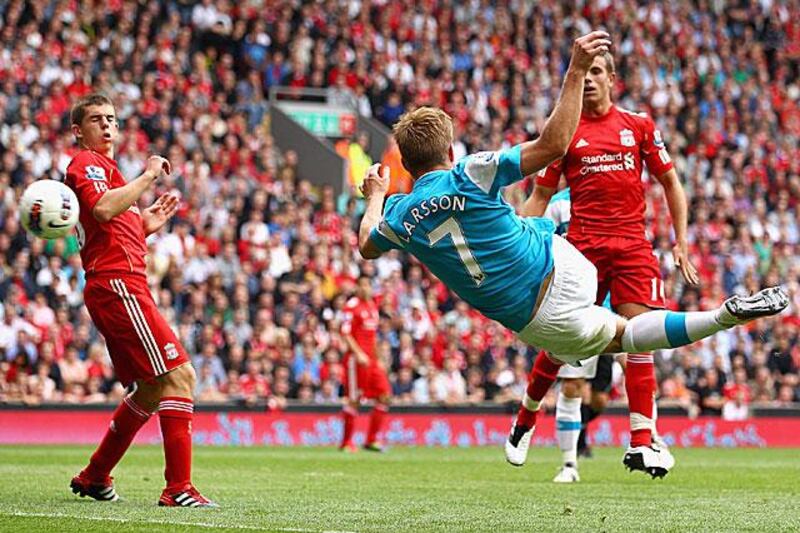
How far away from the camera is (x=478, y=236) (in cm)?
793

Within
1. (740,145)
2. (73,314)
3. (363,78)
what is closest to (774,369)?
(740,145)

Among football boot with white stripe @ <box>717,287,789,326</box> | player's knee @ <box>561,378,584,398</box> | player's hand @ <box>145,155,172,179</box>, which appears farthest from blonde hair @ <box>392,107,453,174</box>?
player's knee @ <box>561,378,584,398</box>

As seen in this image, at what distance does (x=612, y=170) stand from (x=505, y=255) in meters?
3.14

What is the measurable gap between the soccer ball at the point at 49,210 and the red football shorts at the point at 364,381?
10.7 meters

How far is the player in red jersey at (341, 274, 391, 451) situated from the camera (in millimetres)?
19094

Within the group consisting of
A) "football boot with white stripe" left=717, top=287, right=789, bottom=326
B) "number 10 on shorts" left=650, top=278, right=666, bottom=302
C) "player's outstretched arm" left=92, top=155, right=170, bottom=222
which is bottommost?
"football boot with white stripe" left=717, top=287, right=789, bottom=326

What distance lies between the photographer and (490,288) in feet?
26.5

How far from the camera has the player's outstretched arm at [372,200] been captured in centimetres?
857

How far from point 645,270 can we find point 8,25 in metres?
15.5

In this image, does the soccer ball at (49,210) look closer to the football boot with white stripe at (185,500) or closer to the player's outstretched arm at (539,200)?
the football boot with white stripe at (185,500)

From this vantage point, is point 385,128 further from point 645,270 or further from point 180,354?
point 180,354

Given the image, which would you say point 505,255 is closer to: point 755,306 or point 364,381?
point 755,306

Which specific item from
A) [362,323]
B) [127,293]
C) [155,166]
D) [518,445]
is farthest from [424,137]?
[362,323]

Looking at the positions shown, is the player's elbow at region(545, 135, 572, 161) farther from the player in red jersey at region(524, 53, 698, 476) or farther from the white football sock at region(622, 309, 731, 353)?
the player in red jersey at region(524, 53, 698, 476)
